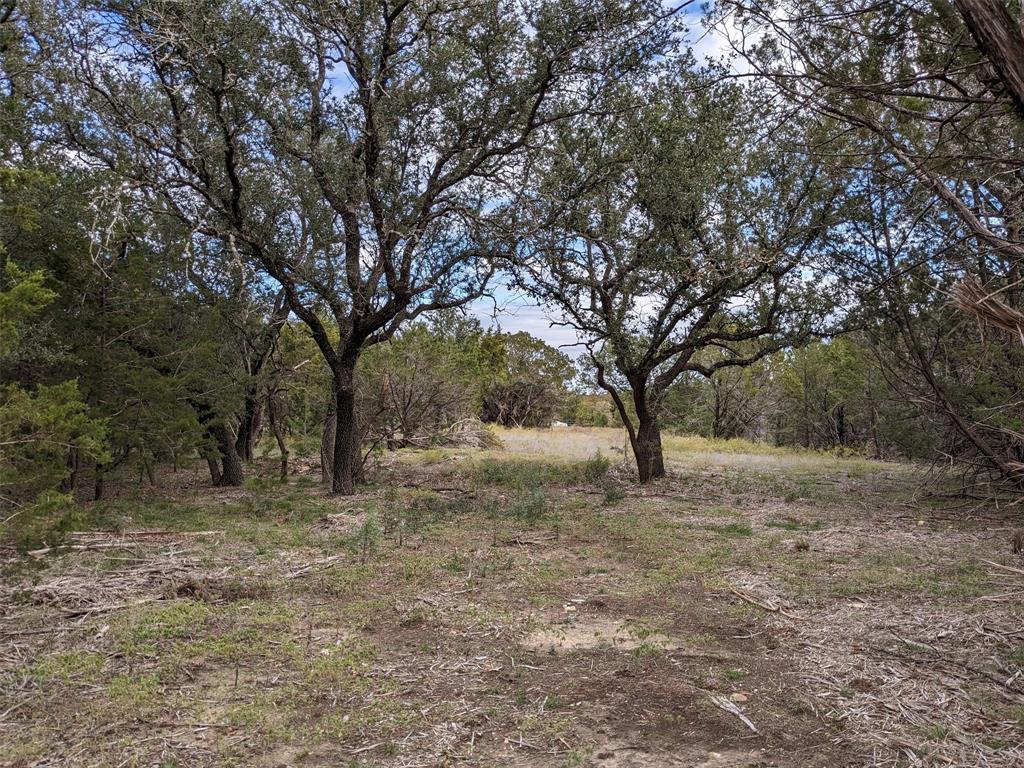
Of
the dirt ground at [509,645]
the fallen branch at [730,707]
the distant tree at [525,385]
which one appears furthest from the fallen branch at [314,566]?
the distant tree at [525,385]

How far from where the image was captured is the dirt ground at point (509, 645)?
330 cm

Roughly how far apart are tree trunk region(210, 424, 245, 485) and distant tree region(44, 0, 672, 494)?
9.45 feet

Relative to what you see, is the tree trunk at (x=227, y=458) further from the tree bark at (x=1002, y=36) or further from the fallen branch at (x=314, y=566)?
the tree bark at (x=1002, y=36)

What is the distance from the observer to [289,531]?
8.41 metres

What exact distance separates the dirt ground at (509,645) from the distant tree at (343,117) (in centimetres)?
402

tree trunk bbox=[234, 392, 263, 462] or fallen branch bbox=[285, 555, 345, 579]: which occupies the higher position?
tree trunk bbox=[234, 392, 263, 462]

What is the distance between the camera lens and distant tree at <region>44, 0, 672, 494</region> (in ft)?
29.4

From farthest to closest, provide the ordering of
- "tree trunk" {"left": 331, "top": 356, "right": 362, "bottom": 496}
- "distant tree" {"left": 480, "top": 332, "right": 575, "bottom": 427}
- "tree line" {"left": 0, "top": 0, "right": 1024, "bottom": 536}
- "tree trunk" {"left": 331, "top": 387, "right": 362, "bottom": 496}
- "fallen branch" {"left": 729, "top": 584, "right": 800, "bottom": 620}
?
1. "distant tree" {"left": 480, "top": 332, "right": 575, "bottom": 427}
2. "tree trunk" {"left": 331, "top": 387, "right": 362, "bottom": 496}
3. "tree trunk" {"left": 331, "top": 356, "right": 362, "bottom": 496}
4. "tree line" {"left": 0, "top": 0, "right": 1024, "bottom": 536}
5. "fallen branch" {"left": 729, "top": 584, "right": 800, "bottom": 620}

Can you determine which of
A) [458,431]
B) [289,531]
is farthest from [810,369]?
[289,531]

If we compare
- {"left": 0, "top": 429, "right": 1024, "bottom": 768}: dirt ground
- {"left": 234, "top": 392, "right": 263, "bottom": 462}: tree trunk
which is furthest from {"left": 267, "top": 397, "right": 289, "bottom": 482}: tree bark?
{"left": 0, "top": 429, "right": 1024, "bottom": 768}: dirt ground

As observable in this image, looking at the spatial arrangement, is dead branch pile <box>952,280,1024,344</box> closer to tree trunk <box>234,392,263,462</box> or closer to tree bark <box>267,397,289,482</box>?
tree bark <box>267,397,289,482</box>

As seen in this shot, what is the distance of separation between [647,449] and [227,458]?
811 centimetres

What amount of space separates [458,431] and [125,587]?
1414 centimetres

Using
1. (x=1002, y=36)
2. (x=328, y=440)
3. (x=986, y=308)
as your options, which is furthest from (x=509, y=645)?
(x=328, y=440)
